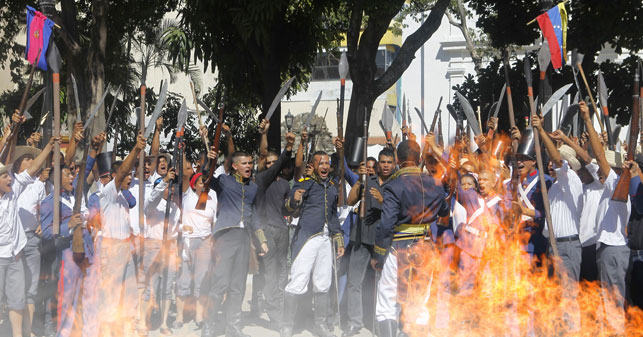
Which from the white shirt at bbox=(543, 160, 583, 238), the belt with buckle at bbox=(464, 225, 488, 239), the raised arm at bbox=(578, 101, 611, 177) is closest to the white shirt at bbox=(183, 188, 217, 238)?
the belt with buckle at bbox=(464, 225, 488, 239)

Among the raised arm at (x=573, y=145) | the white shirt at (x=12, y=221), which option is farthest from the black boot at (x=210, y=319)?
the raised arm at (x=573, y=145)

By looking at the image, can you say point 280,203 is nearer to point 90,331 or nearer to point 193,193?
point 193,193

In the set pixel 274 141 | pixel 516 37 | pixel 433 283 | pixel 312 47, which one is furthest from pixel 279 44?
pixel 433 283

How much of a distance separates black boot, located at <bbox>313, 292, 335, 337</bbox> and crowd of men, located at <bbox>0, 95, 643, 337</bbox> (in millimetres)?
19

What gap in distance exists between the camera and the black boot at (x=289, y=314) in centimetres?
782

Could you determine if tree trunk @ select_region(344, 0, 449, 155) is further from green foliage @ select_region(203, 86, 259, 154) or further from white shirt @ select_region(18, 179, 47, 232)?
white shirt @ select_region(18, 179, 47, 232)

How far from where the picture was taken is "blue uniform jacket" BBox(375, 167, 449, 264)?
22.4 feet

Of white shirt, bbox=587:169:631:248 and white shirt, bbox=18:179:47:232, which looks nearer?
white shirt, bbox=587:169:631:248

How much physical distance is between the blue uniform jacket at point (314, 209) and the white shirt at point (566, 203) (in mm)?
2386

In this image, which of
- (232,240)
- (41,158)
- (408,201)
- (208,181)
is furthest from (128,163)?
(408,201)

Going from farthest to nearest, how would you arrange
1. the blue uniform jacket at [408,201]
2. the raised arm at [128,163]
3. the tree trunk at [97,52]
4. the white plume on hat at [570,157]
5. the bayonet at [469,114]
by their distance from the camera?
the tree trunk at [97,52], the bayonet at [469,114], the white plume on hat at [570,157], the raised arm at [128,163], the blue uniform jacket at [408,201]

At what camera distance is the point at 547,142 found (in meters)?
7.14

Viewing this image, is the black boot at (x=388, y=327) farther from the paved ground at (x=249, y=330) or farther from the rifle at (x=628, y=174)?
the rifle at (x=628, y=174)

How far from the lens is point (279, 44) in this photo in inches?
505
